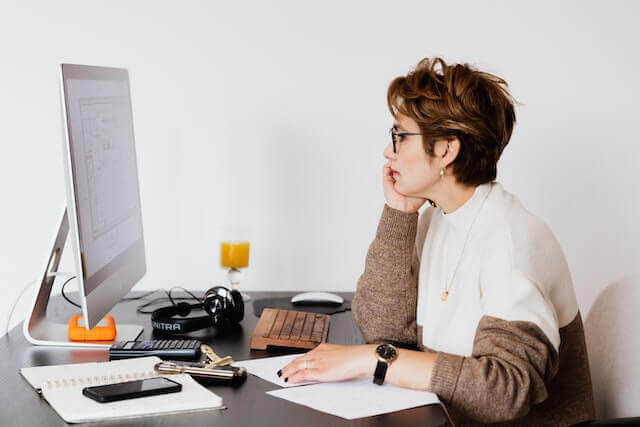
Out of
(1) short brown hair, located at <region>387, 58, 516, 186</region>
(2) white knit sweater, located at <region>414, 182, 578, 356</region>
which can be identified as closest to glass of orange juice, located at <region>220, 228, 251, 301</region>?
(2) white knit sweater, located at <region>414, 182, 578, 356</region>

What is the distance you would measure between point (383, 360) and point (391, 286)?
0.40m

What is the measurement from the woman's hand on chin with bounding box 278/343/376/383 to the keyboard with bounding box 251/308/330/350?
0.66 ft

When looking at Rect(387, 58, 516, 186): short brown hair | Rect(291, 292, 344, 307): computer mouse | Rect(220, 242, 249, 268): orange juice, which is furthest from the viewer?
Rect(220, 242, 249, 268): orange juice

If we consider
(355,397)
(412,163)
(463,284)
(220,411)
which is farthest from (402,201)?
(220,411)

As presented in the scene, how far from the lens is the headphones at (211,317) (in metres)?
1.73

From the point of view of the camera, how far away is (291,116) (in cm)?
245

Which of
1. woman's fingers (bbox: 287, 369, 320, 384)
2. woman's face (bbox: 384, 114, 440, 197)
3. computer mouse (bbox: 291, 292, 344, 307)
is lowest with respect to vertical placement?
computer mouse (bbox: 291, 292, 344, 307)

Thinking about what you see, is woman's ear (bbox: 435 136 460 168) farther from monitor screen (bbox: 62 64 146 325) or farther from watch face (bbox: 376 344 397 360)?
monitor screen (bbox: 62 64 146 325)

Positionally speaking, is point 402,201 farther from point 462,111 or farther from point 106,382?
point 106,382

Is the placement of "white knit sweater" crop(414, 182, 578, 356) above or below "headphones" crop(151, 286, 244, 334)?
above

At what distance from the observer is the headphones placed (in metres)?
1.73

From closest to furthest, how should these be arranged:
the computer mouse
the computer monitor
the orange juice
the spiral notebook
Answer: the spiral notebook < the computer monitor < the computer mouse < the orange juice

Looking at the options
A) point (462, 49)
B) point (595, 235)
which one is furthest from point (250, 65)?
point (595, 235)

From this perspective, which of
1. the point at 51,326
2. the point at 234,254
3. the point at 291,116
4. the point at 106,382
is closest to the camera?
the point at 106,382
